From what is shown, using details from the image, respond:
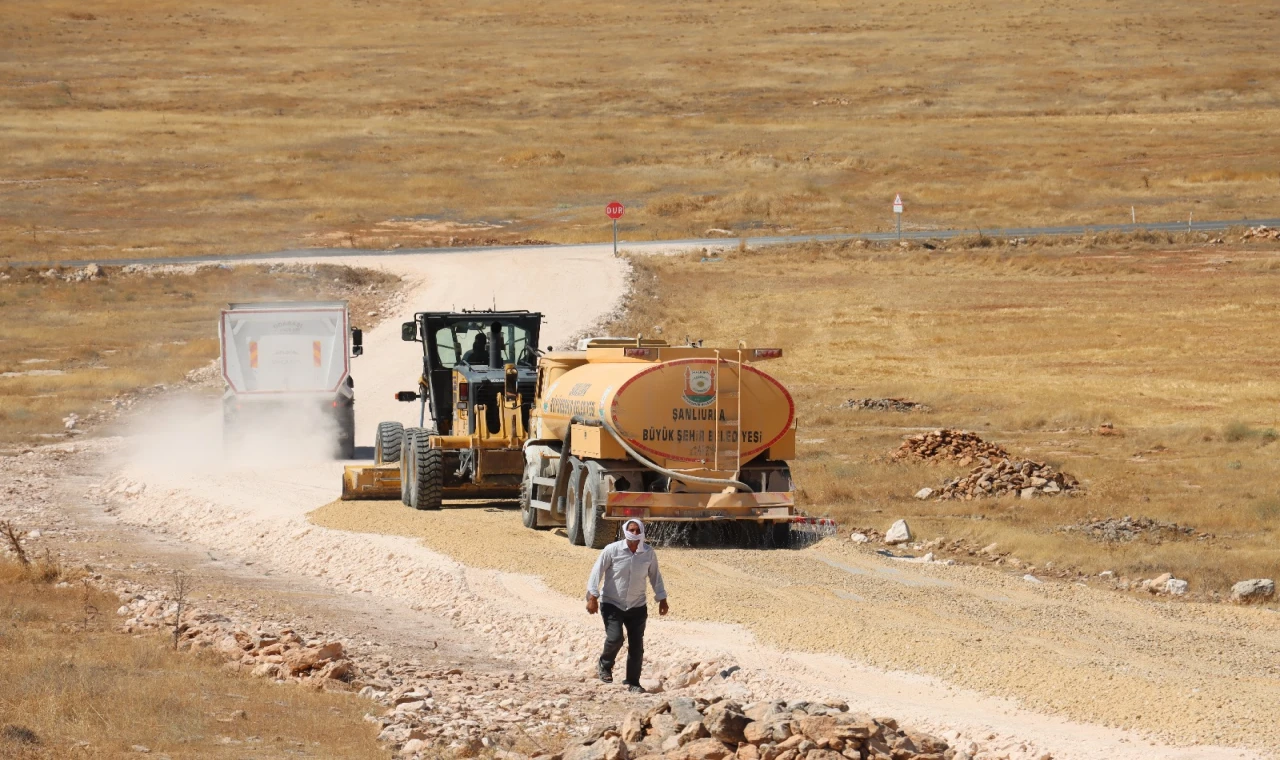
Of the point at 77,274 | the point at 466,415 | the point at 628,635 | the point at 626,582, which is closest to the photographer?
the point at 626,582

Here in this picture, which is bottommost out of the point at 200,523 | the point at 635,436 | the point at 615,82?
the point at 200,523

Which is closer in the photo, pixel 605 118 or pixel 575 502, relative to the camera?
pixel 575 502

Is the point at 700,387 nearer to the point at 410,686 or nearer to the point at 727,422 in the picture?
the point at 727,422

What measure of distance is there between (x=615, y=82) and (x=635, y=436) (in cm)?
11174

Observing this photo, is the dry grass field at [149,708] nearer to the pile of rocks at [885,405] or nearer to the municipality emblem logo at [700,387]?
the municipality emblem logo at [700,387]

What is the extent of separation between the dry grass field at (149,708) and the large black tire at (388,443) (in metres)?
9.87

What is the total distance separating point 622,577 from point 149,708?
12.7 feet

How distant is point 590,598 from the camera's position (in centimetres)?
1340

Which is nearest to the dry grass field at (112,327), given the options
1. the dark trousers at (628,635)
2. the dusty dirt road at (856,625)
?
the dusty dirt road at (856,625)

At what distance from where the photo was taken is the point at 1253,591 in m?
17.4

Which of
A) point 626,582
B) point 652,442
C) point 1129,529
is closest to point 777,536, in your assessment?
point 652,442

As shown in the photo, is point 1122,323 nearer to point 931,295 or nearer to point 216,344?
point 931,295

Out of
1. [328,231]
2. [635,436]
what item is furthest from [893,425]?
[328,231]

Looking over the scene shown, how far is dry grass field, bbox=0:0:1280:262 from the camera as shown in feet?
254
